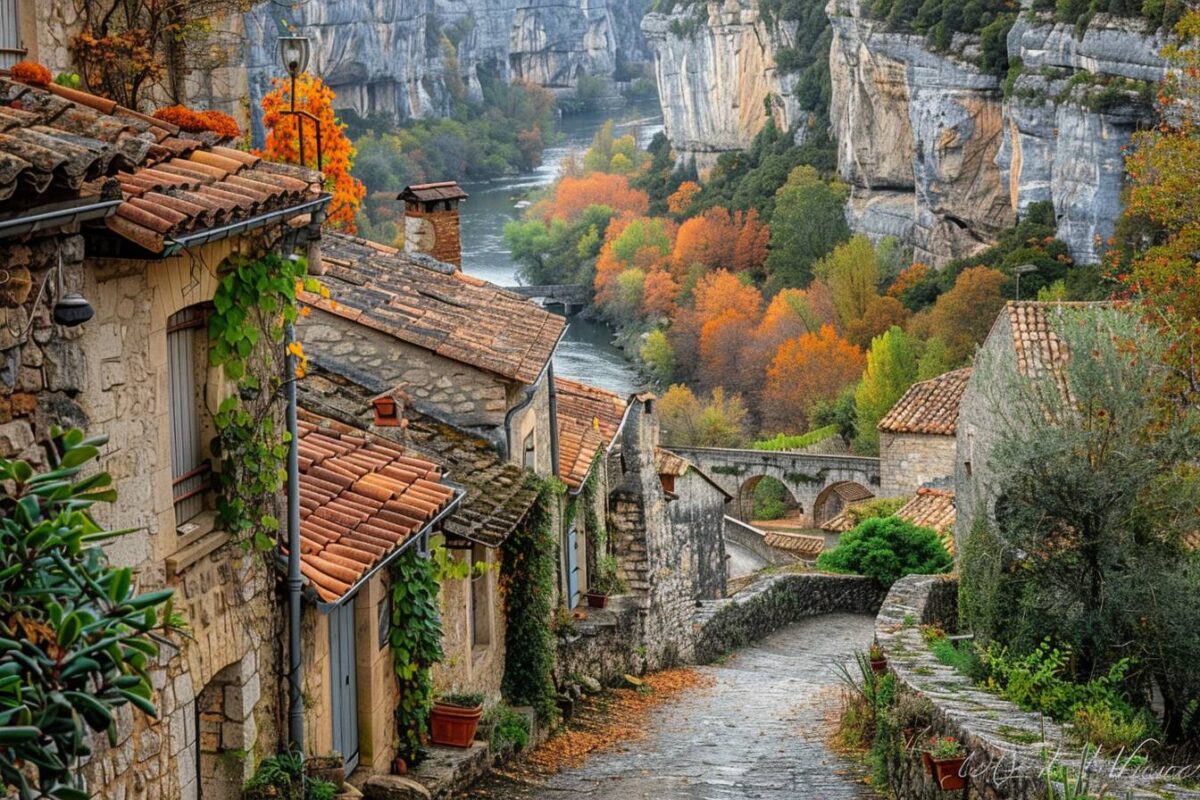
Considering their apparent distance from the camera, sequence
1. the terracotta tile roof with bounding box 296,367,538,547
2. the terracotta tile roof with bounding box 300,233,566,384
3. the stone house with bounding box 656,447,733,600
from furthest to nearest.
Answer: the stone house with bounding box 656,447,733,600 < the terracotta tile roof with bounding box 300,233,566,384 < the terracotta tile roof with bounding box 296,367,538,547

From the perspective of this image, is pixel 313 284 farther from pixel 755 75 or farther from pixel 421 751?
pixel 755 75

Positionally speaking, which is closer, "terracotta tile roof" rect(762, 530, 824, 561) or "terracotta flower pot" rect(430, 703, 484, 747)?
"terracotta flower pot" rect(430, 703, 484, 747)

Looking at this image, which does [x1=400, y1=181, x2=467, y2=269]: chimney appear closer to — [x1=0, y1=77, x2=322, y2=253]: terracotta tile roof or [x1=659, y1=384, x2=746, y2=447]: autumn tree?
[x1=0, y1=77, x2=322, y2=253]: terracotta tile roof

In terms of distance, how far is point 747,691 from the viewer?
55.8 ft

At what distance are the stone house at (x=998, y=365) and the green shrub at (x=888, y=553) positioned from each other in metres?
9.65

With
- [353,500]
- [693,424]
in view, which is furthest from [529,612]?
[693,424]

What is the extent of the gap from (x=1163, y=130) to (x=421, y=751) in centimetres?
1532

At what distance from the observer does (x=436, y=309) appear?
13.5 metres

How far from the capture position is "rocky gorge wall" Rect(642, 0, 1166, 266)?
5319 centimetres

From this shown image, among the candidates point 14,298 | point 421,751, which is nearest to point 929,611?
point 421,751

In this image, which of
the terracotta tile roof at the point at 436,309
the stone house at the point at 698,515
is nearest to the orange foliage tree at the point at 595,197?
the stone house at the point at 698,515

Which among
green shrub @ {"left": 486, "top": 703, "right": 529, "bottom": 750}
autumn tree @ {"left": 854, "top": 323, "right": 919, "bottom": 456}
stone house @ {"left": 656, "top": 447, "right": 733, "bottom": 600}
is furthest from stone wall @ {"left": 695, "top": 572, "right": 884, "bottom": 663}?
autumn tree @ {"left": 854, "top": 323, "right": 919, "bottom": 456}

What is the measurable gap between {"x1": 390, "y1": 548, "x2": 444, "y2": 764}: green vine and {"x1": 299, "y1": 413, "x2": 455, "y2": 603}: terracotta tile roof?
1.53 feet

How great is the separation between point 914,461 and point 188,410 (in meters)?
33.2
